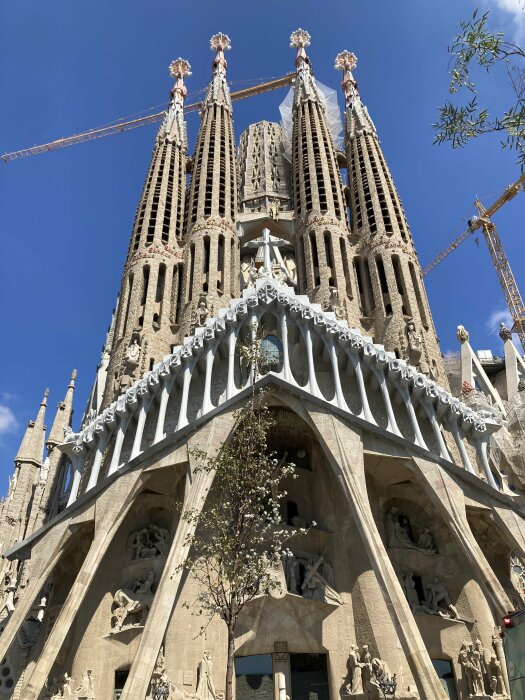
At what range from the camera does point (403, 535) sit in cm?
1742

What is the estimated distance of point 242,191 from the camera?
119 ft

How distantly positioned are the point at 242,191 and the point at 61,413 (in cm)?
1753

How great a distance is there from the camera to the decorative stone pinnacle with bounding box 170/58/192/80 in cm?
3684

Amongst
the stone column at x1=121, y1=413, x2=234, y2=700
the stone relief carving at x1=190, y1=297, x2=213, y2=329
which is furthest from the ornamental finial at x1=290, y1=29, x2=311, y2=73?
the stone column at x1=121, y1=413, x2=234, y2=700

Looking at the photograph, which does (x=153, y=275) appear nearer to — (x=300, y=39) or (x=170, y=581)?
(x=170, y=581)

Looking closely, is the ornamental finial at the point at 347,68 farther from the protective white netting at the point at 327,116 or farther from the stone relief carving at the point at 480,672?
the stone relief carving at the point at 480,672

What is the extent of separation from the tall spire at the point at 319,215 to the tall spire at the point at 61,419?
14.4 metres

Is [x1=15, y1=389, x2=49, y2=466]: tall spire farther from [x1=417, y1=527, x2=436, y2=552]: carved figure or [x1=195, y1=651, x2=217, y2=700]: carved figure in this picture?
[x1=417, y1=527, x2=436, y2=552]: carved figure

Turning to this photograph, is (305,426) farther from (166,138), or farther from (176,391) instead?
(166,138)

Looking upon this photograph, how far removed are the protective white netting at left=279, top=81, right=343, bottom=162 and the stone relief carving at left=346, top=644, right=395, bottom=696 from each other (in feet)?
92.8

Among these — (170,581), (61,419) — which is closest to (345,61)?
(61,419)

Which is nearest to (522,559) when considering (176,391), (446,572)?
(446,572)

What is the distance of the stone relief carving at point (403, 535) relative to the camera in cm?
1717

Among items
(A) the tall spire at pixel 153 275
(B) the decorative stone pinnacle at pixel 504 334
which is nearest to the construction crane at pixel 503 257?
(B) the decorative stone pinnacle at pixel 504 334
